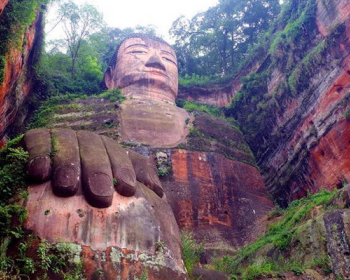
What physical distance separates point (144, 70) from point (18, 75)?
257 inches

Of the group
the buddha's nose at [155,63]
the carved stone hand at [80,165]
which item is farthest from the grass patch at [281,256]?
the buddha's nose at [155,63]

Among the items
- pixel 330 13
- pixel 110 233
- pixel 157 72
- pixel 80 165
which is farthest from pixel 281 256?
pixel 157 72

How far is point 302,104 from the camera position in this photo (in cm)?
1307

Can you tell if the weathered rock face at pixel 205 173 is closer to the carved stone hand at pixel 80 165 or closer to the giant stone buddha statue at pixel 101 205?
the giant stone buddha statue at pixel 101 205

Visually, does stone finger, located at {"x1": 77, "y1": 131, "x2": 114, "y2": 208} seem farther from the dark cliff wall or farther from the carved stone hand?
the dark cliff wall

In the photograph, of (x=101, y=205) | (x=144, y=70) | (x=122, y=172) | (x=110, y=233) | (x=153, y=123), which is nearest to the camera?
(x=110, y=233)

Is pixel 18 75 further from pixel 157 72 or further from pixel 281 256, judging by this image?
pixel 281 256

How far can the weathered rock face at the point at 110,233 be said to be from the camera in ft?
17.5

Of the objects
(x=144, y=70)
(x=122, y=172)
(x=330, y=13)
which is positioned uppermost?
(x=330, y=13)

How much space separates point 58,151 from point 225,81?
15.0 meters

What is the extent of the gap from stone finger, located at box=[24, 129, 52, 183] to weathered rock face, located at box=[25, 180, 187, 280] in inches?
5.9

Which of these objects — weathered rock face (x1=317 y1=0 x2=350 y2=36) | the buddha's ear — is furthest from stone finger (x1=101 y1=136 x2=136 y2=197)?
the buddha's ear

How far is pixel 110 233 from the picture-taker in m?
5.64

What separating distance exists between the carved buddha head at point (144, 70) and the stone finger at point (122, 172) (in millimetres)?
9777
